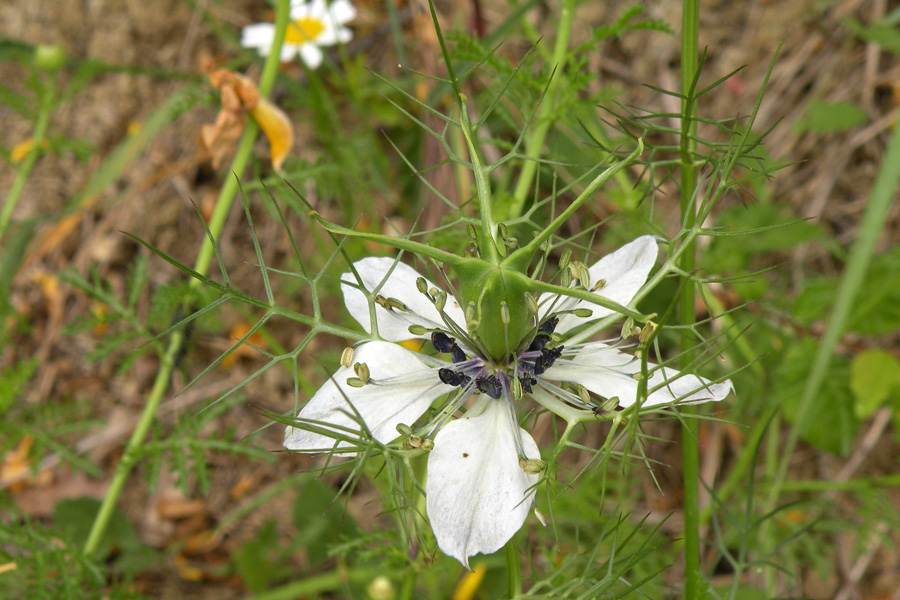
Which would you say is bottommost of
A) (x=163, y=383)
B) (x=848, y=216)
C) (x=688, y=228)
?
(x=163, y=383)

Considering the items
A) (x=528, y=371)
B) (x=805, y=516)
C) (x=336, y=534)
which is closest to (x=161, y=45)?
(x=336, y=534)

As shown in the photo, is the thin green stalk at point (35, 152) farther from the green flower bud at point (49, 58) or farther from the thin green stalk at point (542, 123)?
the thin green stalk at point (542, 123)

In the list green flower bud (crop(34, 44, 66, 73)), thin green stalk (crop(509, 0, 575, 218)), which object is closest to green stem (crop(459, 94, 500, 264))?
thin green stalk (crop(509, 0, 575, 218))

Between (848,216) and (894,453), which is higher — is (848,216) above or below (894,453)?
above

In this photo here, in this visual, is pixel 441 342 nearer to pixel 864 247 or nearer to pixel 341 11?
pixel 864 247

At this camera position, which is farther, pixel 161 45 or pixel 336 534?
pixel 161 45

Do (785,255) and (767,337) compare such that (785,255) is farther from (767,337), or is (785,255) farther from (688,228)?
(688,228)

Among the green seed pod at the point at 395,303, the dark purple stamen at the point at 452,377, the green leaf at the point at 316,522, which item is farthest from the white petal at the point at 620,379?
the green leaf at the point at 316,522

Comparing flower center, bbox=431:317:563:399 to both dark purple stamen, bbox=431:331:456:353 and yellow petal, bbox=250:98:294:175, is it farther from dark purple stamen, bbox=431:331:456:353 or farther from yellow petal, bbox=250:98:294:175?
yellow petal, bbox=250:98:294:175
